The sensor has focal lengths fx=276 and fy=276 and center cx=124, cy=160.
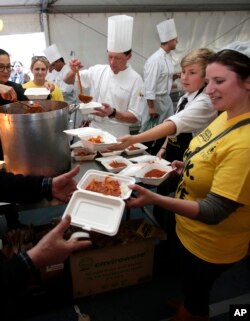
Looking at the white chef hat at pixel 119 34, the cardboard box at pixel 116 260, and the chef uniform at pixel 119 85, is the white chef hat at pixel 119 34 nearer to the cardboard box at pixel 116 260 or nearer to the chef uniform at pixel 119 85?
the chef uniform at pixel 119 85

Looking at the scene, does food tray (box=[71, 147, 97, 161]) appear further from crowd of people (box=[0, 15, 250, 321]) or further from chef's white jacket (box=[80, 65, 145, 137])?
chef's white jacket (box=[80, 65, 145, 137])

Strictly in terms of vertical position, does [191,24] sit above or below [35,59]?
above

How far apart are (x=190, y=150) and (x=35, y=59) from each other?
6.61 feet

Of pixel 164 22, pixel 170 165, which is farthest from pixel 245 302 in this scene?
pixel 164 22

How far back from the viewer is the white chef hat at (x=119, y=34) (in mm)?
2021

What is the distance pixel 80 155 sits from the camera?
1.60 metres

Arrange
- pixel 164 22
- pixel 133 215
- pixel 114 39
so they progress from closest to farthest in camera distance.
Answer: pixel 114 39 → pixel 133 215 → pixel 164 22

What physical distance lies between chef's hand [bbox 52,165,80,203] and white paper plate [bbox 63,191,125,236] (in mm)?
130

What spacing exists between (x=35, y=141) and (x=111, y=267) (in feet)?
2.84

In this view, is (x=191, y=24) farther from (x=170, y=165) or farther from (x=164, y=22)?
(x=170, y=165)

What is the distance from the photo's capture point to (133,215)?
8.04 feet

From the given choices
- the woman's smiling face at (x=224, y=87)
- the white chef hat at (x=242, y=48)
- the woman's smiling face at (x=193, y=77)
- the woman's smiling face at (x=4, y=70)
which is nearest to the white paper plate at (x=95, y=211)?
the woman's smiling face at (x=224, y=87)

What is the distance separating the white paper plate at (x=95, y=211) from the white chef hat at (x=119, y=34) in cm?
135

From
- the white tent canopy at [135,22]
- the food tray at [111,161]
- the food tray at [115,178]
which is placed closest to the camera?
the food tray at [115,178]
